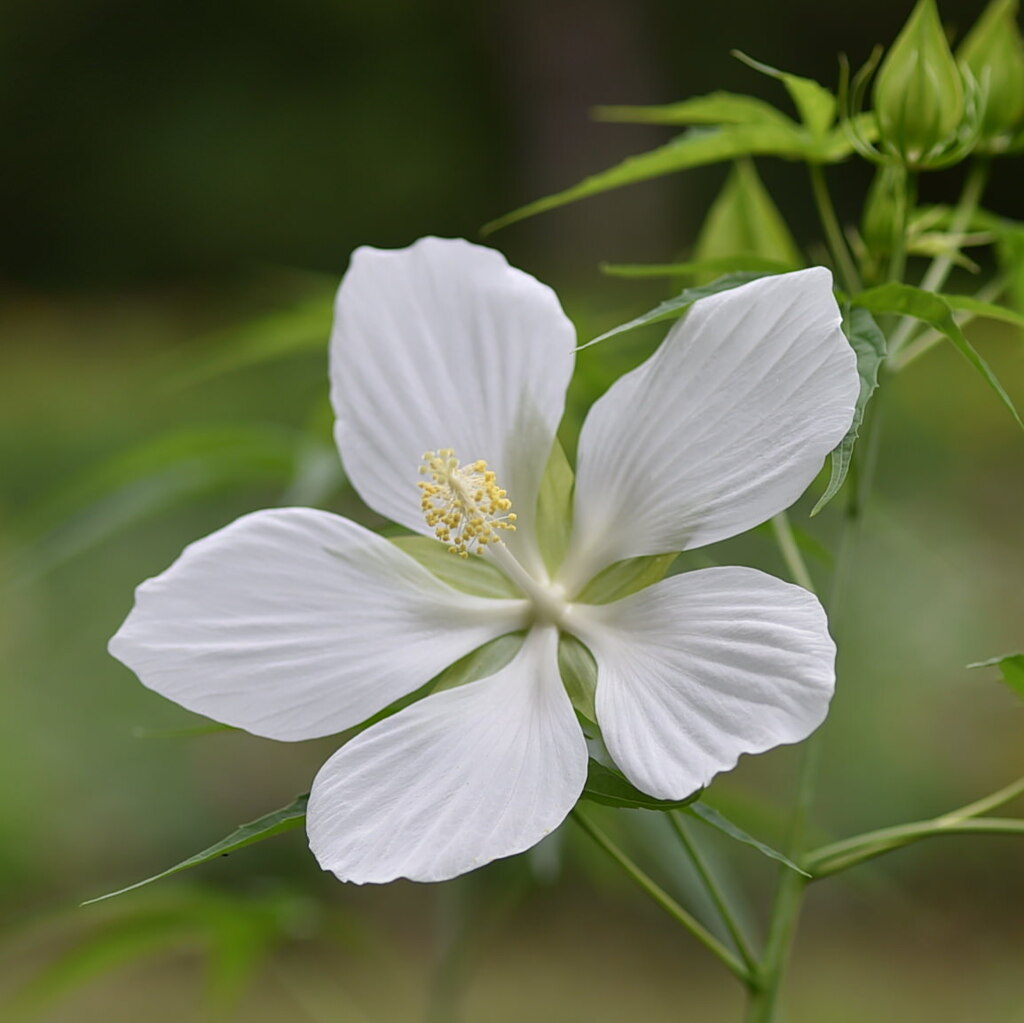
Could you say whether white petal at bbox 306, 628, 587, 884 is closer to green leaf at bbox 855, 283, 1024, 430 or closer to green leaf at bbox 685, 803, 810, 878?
green leaf at bbox 685, 803, 810, 878

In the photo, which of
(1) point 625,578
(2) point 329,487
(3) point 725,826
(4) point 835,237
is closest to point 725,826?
(3) point 725,826

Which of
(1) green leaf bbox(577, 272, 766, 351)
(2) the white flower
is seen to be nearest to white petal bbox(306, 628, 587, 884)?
(2) the white flower

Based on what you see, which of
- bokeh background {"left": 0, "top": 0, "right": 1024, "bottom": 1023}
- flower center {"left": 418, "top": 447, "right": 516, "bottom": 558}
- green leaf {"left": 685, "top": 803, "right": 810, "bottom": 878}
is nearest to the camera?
green leaf {"left": 685, "top": 803, "right": 810, "bottom": 878}

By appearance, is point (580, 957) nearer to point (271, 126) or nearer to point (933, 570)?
point (933, 570)

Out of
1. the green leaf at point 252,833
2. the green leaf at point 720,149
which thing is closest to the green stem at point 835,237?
the green leaf at point 720,149

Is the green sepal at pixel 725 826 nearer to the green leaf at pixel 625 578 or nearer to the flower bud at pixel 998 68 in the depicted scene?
the green leaf at pixel 625 578
